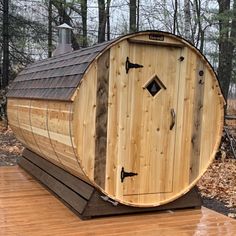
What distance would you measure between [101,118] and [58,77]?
2.96 ft

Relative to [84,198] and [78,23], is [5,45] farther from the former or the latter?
[84,198]

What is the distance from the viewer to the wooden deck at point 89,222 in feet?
11.7

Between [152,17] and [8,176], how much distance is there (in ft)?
38.1

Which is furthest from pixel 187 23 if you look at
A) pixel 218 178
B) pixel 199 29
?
pixel 218 178

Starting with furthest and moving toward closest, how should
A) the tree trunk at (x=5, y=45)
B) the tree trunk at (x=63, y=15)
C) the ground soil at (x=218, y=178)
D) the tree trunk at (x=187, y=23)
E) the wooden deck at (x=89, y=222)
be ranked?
the tree trunk at (x=5, y=45) < the tree trunk at (x=63, y=15) < the tree trunk at (x=187, y=23) < the ground soil at (x=218, y=178) < the wooden deck at (x=89, y=222)

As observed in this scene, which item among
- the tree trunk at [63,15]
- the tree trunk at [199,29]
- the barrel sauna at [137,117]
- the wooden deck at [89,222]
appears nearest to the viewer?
the wooden deck at [89,222]

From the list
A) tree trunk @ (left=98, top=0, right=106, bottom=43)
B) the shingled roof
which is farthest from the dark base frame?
tree trunk @ (left=98, top=0, right=106, bottom=43)

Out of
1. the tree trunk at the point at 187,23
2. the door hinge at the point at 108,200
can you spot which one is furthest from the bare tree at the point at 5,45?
the door hinge at the point at 108,200

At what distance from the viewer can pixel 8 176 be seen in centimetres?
589

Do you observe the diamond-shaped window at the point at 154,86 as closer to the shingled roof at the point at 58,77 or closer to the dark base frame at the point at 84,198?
the shingled roof at the point at 58,77

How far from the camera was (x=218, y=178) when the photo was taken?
23.2 ft

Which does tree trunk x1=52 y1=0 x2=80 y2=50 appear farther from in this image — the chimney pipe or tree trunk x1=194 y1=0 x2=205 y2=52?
the chimney pipe

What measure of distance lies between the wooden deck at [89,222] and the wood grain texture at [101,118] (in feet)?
1.42

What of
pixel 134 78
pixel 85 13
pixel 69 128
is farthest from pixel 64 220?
pixel 85 13
